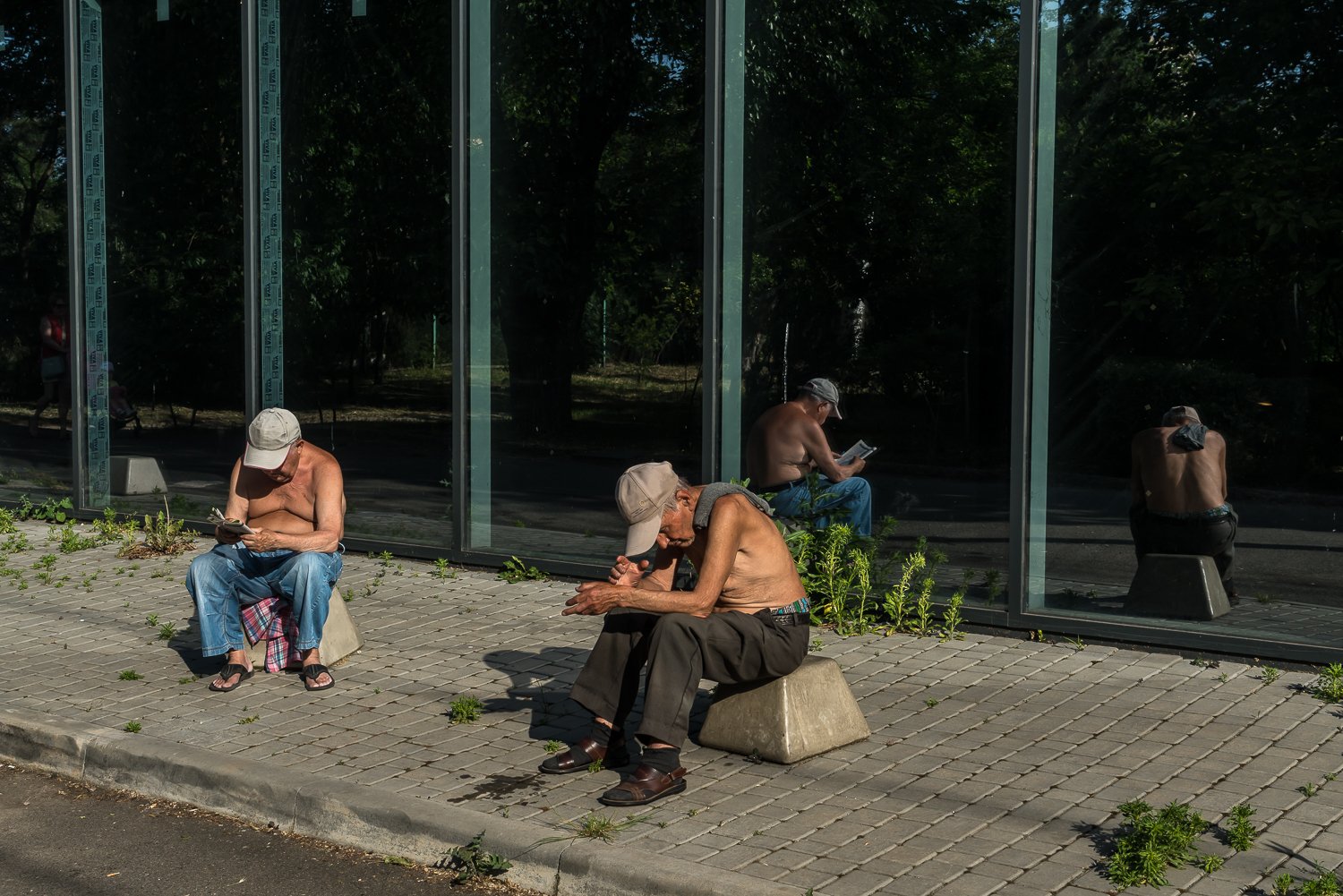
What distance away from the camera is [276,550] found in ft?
23.4

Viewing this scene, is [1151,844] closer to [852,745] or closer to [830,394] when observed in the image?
[852,745]

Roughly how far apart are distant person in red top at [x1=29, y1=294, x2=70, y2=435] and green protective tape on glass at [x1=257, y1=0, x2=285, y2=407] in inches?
88.1

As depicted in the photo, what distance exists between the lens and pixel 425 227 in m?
10.4

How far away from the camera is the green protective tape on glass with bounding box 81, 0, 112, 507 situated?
12.2m

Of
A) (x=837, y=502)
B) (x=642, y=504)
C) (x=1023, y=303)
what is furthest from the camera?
(x=837, y=502)

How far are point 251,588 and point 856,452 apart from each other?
3.45 meters

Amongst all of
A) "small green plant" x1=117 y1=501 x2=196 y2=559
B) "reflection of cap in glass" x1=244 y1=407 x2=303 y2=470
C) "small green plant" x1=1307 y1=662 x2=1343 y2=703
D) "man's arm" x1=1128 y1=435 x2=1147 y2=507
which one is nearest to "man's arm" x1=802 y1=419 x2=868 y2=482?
"man's arm" x1=1128 y1=435 x2=1147 y2=507

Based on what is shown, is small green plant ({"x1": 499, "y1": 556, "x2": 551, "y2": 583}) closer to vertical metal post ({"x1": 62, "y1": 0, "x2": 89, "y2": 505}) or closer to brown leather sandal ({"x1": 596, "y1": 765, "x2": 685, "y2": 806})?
vertical metal post ({"x1": 62, "y1": 0, "x2": 89, "y2": 505})

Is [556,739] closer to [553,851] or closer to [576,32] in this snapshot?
A: [553,851]

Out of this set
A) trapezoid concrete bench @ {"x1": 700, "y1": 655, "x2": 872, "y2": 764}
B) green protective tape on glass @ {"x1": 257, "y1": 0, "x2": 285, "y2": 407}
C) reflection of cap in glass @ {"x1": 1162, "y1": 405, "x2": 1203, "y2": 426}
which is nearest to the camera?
trapezoid concrete bench @ {"x1": 700, "y1": 655, "x2": 872, "y2": 764}

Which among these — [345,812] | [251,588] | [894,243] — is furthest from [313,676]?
[894,243]

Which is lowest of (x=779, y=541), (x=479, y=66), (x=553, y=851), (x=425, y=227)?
(x=553, y=851)

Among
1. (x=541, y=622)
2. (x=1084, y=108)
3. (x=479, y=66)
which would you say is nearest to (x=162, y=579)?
(x=541, y=622)

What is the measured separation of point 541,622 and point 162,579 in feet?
9.52
